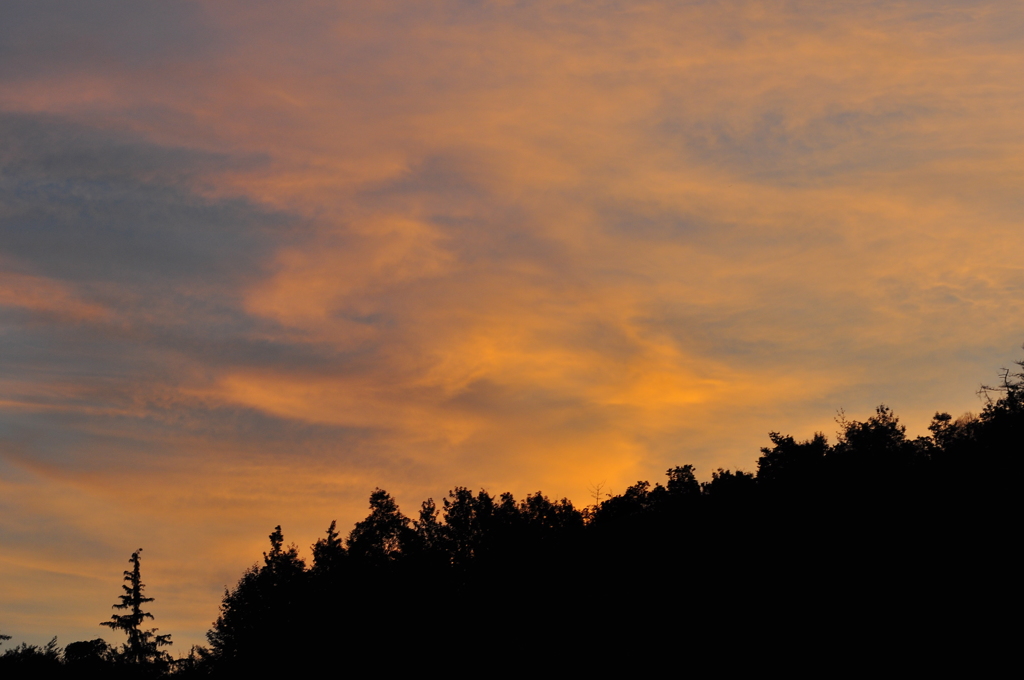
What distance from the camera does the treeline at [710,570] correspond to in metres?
60.6

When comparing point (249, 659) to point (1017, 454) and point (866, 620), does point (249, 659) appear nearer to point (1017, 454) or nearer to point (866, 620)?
point (866, 620)

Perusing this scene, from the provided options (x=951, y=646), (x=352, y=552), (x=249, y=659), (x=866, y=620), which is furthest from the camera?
(x=352, y=552)

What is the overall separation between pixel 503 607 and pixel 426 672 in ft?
29.0

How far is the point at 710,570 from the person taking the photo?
71500 mm

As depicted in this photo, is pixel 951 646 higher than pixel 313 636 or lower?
lower

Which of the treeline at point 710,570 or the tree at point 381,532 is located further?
the tree at point 381,532

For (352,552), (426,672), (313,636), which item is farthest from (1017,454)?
(352,552)

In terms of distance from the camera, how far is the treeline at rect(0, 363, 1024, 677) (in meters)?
60.6

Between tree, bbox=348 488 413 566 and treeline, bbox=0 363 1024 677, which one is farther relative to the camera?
tree, bbox=348 488 413 566

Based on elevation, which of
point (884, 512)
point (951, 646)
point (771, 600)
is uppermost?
point (884, 512)

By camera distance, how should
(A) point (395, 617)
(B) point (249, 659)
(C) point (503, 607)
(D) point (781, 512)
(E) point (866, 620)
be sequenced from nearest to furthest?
(E) point (866, 620), (D) point (781, 512), (C) point (503, 607), (A) point (395, 617), (B) point (249, 659)

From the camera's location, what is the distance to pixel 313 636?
3460 inches

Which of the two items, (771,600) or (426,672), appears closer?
(771,600)

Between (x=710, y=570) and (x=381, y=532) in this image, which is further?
(x=381, y=532)
